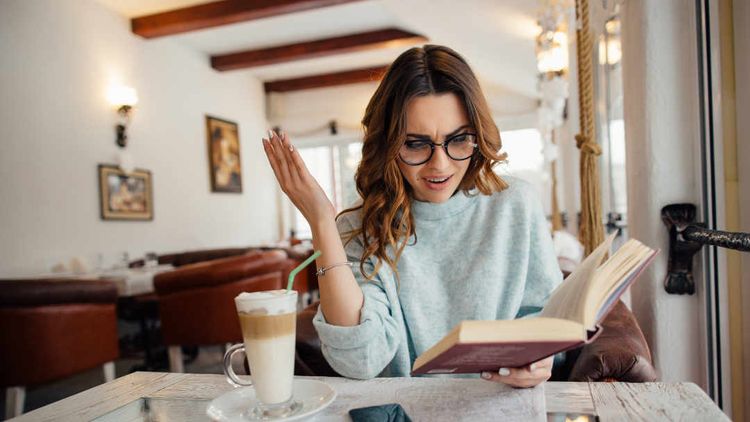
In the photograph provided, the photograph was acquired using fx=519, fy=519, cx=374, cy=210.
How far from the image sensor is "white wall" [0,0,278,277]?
434 cm

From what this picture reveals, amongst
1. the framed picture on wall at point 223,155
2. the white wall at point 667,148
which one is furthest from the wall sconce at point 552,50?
the framed picture on wall at point 223,155

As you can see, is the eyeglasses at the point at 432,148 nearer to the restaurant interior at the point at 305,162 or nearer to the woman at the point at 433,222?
the woman at the point at 433,222

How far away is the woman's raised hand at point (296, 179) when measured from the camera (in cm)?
95

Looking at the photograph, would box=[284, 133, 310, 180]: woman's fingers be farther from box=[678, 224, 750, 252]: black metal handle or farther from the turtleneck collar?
box=[678, 224, 750, 252]: black metal handle

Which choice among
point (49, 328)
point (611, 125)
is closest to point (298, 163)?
point (49, 328)

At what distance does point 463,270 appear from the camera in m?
1.30

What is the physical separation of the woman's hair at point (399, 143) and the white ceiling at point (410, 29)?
3136 millimetres

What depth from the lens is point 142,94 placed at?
5.90 metres

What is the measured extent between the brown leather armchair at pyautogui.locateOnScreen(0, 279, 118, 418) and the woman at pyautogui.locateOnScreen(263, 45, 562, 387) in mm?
2085

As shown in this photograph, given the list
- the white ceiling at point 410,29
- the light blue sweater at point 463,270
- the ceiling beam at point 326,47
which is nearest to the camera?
the light blue sweater at point 463,270

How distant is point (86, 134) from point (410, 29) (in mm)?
3985

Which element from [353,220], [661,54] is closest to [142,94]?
[353,220]

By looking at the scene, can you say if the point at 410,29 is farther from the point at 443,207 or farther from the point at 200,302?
the point at 443,207

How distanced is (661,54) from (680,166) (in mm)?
295
